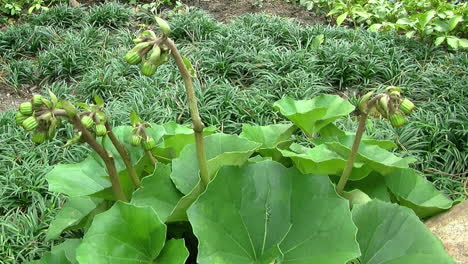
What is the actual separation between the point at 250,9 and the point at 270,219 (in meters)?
4.30

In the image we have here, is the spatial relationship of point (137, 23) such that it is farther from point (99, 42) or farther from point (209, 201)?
point (209, 201)

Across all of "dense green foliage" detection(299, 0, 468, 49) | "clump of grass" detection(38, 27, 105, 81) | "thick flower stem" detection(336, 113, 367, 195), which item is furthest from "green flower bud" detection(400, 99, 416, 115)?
"clump of grass" detection(38, 27, 105, 81)

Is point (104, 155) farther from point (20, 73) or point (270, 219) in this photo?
point (20, 73)

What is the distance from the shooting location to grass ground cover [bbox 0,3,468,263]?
3385mm

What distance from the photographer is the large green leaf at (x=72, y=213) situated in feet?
7.89

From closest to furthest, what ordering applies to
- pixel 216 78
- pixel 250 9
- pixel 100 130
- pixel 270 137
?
1. pixel 100 130
2. pixel 270 137
3. pixel 216 78
4. pixel 250 9

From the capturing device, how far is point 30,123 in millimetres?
1619

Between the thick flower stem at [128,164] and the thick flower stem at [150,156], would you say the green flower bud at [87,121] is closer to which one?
the thick flower stem at [128,164]

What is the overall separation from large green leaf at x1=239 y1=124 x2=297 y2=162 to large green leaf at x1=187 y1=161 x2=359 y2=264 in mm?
407

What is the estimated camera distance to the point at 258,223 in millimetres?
1910

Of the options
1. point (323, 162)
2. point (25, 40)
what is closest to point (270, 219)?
point (323, 162)

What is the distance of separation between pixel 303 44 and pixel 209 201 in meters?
3.34

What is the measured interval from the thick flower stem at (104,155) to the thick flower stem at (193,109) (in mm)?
317

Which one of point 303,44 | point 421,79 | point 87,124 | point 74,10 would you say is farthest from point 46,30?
point 87,124
